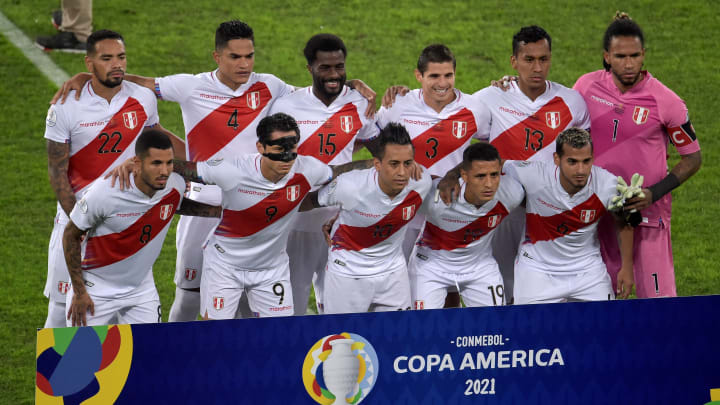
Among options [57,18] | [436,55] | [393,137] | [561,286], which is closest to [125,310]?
[393,137]

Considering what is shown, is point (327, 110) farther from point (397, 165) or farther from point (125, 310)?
point (125, 310)

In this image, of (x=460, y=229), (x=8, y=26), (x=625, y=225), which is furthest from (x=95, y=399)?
(x=8, y=26)

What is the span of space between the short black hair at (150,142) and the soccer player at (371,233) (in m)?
1.04

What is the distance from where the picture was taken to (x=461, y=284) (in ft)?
21.6

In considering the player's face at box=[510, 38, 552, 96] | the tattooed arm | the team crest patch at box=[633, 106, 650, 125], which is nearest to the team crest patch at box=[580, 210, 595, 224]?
the team crest patch at box=[633, 106, 650, 125]

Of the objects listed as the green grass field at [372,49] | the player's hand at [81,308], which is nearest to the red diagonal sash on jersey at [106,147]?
the player's hand at [81,308]

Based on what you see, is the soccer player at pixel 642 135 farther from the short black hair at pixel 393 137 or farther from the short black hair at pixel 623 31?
the short black hair at pixel 393 137

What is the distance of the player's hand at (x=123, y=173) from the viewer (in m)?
5.97

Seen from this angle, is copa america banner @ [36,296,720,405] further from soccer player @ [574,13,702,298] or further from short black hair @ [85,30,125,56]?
short black hair @ [85,30,125,56]

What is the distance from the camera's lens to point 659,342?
505 centimetres

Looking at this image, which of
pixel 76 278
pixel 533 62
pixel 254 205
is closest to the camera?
pixel 76 278

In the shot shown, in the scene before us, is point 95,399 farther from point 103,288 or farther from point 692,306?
point 692,306

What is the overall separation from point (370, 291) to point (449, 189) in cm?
81

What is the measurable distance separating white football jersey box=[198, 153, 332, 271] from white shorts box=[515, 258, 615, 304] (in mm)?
1446
